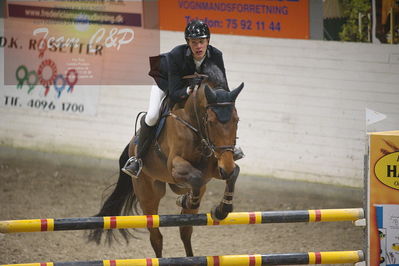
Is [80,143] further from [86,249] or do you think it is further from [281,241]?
[281,241]

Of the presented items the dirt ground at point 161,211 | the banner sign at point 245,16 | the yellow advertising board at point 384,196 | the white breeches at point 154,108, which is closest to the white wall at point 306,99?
the banner sign at point 245,16

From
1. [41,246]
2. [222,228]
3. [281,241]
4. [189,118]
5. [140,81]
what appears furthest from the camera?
[140,81]

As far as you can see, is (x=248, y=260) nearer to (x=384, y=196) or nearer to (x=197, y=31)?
(x=384, y=196)

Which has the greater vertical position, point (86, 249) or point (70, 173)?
point (70, 173)

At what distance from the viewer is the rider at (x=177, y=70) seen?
4.47 meters

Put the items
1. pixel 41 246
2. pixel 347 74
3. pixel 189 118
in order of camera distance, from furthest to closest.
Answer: pixel 347 74 < pixel 41 246 < pixel 189 118

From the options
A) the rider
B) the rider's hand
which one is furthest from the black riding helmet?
the rider's hand

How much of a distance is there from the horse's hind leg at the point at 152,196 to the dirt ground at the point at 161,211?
23.1 inches

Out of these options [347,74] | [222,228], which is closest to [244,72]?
[347,74]

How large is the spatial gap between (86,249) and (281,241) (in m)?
2.08

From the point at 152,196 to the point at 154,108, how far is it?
34.7 inches

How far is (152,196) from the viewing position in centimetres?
546

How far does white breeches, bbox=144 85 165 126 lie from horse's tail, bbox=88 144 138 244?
0.77 metres

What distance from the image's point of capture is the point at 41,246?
632 cm
